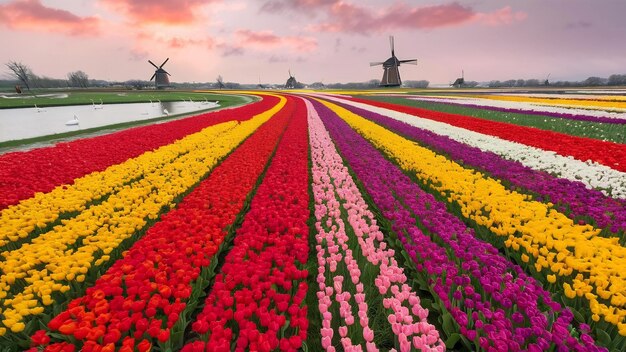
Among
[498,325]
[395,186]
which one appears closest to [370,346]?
[498,325]

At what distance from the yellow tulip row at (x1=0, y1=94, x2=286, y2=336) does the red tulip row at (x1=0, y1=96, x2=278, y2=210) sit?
169 cm

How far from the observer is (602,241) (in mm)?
4617

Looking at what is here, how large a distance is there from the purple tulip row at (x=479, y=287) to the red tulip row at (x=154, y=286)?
305 cm

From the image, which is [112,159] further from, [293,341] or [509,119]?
[509,119]

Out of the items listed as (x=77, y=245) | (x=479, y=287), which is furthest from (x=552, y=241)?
(x=77, y=245)

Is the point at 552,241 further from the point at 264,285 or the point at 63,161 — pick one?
the point at 63,161

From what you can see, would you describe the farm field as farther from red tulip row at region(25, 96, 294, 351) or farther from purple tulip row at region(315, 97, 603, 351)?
purple tulip row at region(315, 97, 603, 351)

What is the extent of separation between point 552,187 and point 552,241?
3.74 metres

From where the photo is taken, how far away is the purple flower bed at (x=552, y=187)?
5.79 meters

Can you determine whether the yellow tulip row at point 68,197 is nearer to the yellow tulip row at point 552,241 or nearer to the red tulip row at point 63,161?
the red tulip row at point 63,161

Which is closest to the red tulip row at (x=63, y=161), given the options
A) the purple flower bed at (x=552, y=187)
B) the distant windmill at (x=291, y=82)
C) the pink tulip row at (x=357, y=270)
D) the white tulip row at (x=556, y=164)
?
the pink tulip row at (x=357, y=270)

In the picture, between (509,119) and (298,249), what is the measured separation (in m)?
22.7

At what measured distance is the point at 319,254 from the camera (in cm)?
491

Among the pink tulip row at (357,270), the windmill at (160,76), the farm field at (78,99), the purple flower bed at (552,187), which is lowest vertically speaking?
the pink tulip row at (357,270)
